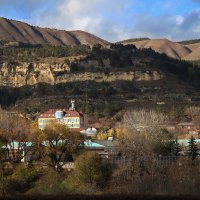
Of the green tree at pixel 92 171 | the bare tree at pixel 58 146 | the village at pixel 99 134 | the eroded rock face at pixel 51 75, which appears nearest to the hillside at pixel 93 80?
the eroded rock face at pixel 51 75

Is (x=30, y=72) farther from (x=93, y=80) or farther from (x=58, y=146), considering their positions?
(x=58, y=146)

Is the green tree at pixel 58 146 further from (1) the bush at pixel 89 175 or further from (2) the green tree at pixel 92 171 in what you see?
(1) the bush at pixel 89 175

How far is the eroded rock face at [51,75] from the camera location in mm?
150625

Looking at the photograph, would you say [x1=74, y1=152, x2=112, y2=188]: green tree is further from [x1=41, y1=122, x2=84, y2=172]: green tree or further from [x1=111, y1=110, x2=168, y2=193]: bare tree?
[x1=41, y1=122, x2=84, y2=172]: green tree

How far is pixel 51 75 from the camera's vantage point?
156250mm

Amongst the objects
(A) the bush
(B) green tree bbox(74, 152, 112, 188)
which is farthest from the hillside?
(A) the bush

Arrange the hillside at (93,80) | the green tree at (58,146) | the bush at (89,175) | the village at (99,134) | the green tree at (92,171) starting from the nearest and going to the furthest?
the bush at (89,175) < the green tree at (92,171) < the green tree at (58,146) < the village at (99,134) < the hillside at (93,80)

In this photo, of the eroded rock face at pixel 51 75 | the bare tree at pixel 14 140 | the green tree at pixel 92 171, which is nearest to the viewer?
the green tree at pixel 92 171

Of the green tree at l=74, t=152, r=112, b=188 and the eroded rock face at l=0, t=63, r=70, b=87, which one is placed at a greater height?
the eroded rock face at l=0, t=63, r=70, b=87

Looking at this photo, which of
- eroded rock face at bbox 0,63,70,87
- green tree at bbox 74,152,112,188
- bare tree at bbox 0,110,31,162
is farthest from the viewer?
eroded rock face at bbox 0,63,70,87

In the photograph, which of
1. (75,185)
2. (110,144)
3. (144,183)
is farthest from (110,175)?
(110,144)

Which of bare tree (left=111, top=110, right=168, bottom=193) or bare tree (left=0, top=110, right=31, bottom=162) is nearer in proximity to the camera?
bare tree (left=111, top=110, right=168, bottom=193)

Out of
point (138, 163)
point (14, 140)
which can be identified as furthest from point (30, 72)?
point (138, 163)

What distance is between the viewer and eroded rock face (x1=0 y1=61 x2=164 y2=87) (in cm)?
15062
